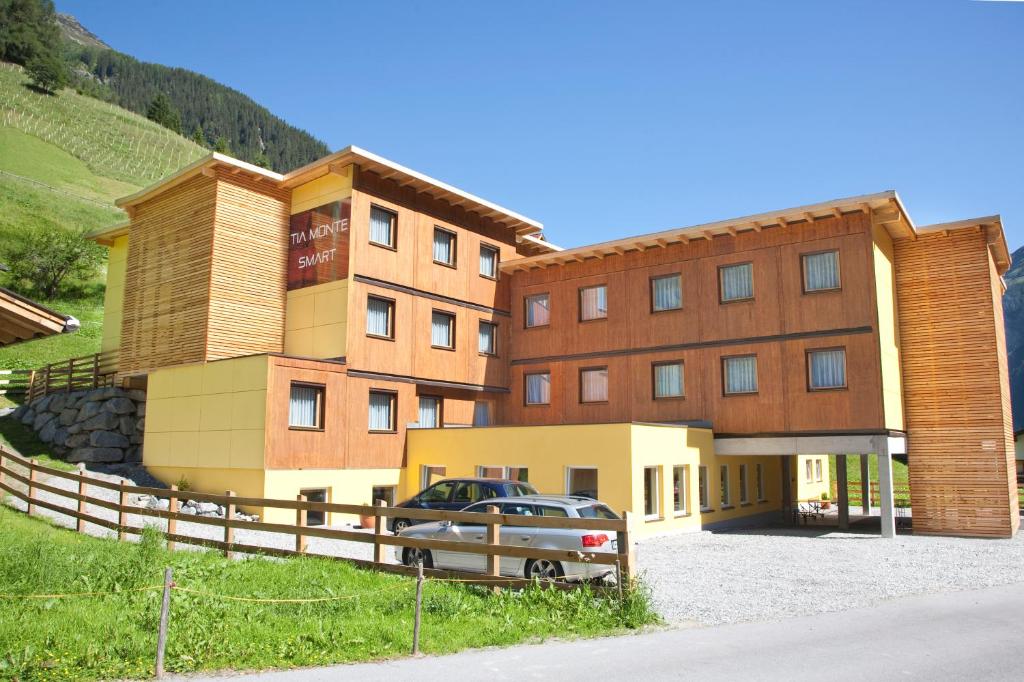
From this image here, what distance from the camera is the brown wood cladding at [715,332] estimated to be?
22906 mm

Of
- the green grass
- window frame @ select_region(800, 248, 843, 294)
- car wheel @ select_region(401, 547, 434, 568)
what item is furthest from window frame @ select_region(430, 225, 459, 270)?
the green grass

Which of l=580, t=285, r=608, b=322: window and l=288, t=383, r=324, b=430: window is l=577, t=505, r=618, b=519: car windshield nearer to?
l=288, t=383, r=324, b=430: window

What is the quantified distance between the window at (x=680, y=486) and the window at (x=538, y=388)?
6.59m

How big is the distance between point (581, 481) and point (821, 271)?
31.9 feet

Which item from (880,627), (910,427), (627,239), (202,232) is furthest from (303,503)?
(910,427)

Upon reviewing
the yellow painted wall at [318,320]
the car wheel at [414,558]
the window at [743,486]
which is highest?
the yellow painted wall at [318,320]

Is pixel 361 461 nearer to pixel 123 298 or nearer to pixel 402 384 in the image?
pixel 402 384

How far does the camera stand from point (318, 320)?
24891 mm

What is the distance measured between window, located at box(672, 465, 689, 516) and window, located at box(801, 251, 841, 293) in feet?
21.9

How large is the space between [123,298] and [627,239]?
60.9ft

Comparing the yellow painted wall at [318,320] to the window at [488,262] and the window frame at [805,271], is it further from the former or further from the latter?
the window frame at [805,271]

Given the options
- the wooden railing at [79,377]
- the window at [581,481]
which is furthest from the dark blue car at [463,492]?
the wooden railing at [79,377]

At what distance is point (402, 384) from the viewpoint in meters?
25.7

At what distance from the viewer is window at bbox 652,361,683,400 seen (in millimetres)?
26125
